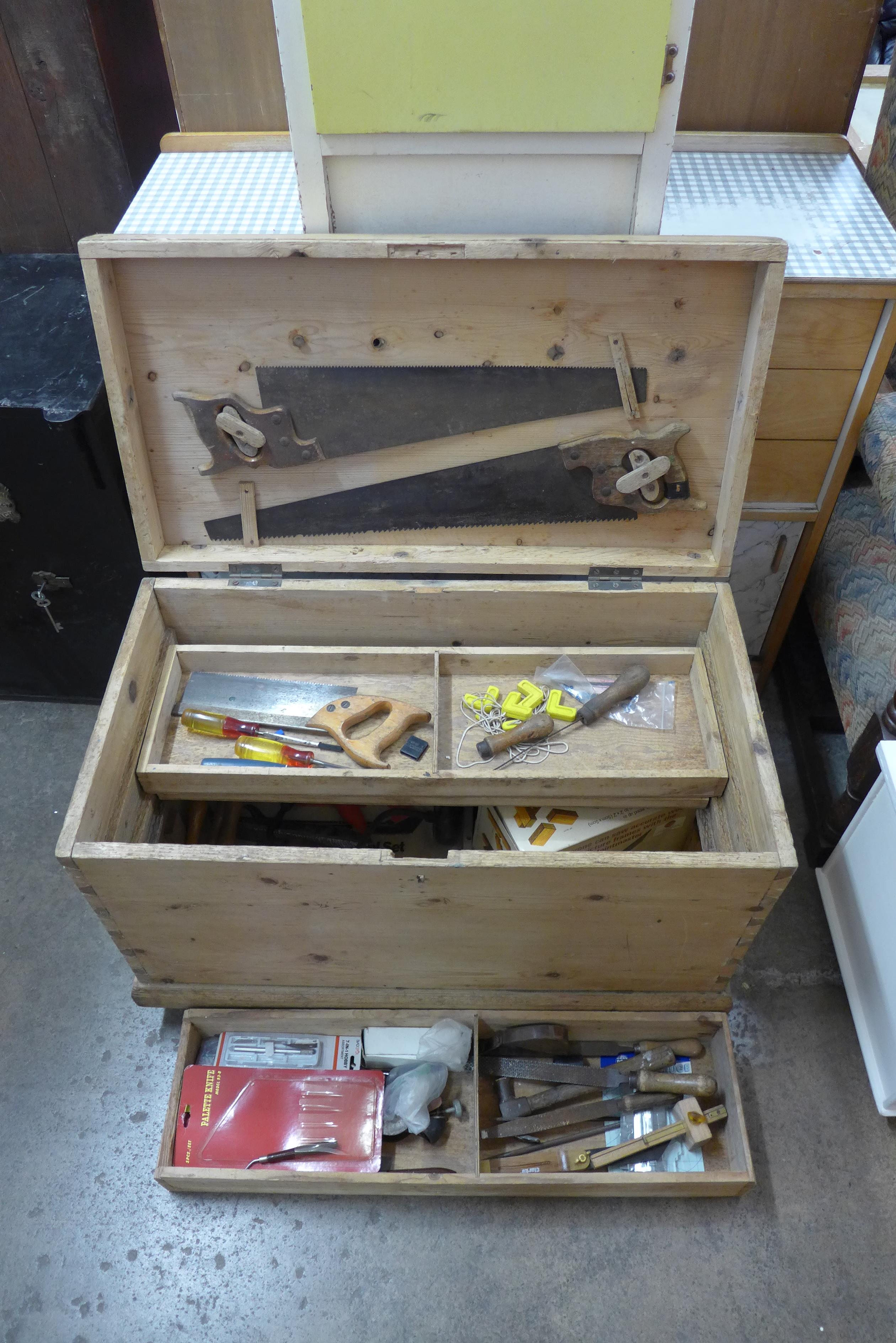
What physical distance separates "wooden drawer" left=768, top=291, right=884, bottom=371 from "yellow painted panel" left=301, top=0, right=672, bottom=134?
1.82 ft

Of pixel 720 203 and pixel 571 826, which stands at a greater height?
pixel 720 203

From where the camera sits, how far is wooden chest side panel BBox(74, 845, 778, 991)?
150 centimetres

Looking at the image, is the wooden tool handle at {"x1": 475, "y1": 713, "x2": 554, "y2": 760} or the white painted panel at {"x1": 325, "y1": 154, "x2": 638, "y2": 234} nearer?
the white painted panel at {"x1": 325, "y1": 154, "x2": 638, "y2": 234}

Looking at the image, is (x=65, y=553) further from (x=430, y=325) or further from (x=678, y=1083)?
(x=678, y=1083)

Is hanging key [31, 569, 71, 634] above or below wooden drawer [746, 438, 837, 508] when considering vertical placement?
below

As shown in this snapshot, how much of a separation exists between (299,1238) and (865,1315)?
1.06 m

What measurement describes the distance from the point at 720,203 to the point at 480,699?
118 cm

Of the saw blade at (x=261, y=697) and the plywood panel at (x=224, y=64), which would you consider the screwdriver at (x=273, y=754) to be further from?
the plywood panel at (x=224, y=64)

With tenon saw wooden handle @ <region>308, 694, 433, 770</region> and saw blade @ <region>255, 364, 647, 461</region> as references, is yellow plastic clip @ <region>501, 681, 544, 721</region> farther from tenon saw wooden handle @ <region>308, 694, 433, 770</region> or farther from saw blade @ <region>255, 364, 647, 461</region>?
saw blade @ <region>255, 364, 647, 461</region>

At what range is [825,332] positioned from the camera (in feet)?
6.22

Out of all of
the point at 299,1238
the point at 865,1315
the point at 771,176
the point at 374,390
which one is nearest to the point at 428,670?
the point at 374,390

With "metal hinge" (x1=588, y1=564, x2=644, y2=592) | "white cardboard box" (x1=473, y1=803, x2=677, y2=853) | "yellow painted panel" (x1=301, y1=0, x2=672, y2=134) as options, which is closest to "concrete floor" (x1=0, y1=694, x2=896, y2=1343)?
"white cardboard box" (x1=473, y1=803, x2=677, y2=853)

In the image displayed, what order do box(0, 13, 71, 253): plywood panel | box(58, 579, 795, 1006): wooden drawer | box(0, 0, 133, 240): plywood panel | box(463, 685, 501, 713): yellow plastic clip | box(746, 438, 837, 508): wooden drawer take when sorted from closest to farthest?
box(58, 579, 795, 1006): wooden drawer < box(463, 685, 501, 713): yellow plastic clip < box(746, 438, 837, 508): wooden drawer < box(0, 0, 133, 240): plywood panel < box(0, 13, 71, 253): plywood panel

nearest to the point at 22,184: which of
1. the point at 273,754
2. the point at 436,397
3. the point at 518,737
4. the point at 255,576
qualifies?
the point at 255,576
